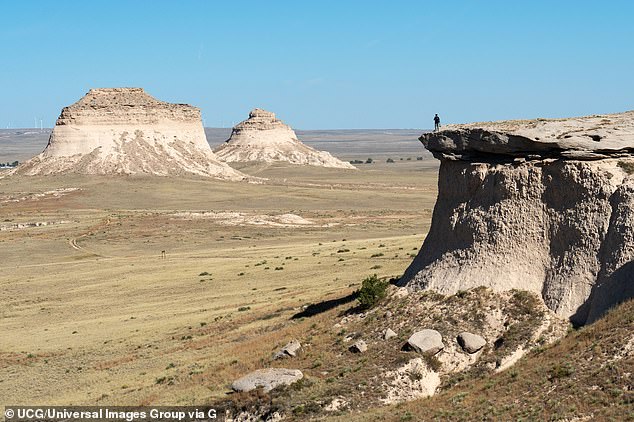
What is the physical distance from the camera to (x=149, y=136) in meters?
115

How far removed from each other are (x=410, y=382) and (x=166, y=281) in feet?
79.0

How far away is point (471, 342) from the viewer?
65.7 feet

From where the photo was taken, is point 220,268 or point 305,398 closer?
point 305,398

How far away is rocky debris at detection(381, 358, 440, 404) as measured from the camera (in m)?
19.0

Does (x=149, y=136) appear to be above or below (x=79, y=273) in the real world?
above

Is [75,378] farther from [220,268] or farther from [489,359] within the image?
[220,268]

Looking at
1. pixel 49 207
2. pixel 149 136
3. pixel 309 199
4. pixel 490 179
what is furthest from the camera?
pixel 149 136

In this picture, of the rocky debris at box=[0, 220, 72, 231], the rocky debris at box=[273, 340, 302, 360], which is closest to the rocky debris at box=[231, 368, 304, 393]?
the rocky debris at box=[273, 340, 302, 360]

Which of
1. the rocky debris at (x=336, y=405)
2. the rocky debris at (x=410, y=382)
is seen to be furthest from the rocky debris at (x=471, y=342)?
the rocky debris at (x=336, y=405)

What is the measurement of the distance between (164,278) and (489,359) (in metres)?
25.5

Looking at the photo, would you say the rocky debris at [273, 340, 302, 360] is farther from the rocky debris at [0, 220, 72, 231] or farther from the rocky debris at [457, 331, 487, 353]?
the rocky debris at [0, 220, 72, 231]

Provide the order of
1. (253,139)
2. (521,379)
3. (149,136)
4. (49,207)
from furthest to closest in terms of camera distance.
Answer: (253,139), (149,136), (49,207), (521,379)

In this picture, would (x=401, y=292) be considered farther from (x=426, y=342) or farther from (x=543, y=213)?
(x=543, y=213)

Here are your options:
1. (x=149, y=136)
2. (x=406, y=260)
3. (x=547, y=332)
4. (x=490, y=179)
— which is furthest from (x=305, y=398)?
(x=149, y=136)
